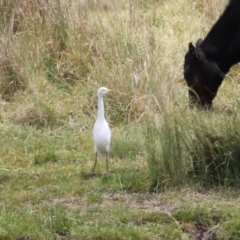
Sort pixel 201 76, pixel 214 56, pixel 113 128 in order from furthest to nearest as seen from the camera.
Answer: pixel 214 56
pixel 201 76
pixel 113 128

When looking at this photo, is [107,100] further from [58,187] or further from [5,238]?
[5,238]

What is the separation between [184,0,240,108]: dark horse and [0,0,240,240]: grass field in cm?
20

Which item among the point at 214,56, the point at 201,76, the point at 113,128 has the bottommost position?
the point at 113,128

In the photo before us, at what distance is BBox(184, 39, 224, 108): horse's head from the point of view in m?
9.04

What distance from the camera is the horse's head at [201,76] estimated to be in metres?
9.04

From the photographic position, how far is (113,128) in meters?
8.57

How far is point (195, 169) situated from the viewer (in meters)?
6.60

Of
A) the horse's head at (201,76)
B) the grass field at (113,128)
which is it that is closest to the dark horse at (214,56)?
the horse's head at (201,76)

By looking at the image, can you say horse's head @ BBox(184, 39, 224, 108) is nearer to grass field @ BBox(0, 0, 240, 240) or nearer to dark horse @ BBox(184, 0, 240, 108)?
dark horse @ BBox(184, 0, 240, 108)

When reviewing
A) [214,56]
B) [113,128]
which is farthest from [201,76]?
[113,128]

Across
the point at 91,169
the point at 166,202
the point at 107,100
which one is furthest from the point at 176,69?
the point at 166,202

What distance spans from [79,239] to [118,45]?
4466 millimetres

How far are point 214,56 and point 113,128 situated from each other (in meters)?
1.52

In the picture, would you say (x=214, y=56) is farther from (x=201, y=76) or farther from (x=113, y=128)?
(x=113, y=128)
